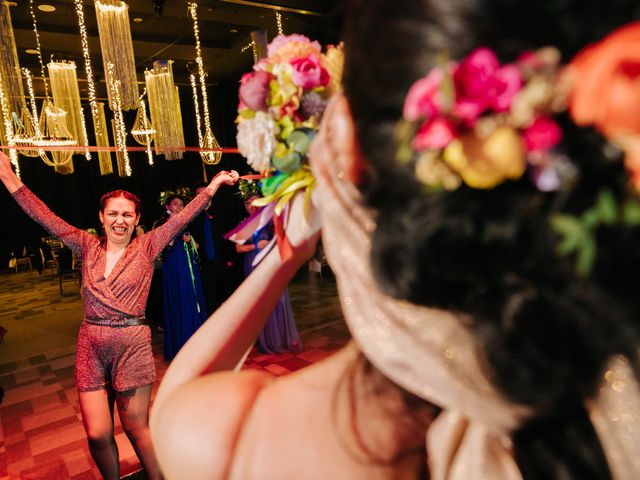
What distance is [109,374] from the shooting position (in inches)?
93.8

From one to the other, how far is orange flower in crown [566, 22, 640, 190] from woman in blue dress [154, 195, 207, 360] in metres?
4.58

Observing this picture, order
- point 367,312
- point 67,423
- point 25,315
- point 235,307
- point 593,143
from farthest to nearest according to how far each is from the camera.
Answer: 1. point 25,315
2. point 67,423
3. point 235,307
4. point 367,312
5. point 593,143

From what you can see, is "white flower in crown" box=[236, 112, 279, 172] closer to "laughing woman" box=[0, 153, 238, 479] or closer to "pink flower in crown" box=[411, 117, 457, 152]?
"pink flower in crown" box=[411, 117, 457, 152]

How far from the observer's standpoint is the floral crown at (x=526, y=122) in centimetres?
42

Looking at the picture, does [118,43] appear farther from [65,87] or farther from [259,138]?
[259,138]

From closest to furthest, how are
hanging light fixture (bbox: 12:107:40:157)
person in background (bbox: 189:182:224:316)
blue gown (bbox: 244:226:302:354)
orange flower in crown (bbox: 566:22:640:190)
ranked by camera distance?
orange flower in crown (bbox: 566:22:640:190)
hanging light fixture (bbox: 12:107:40:157)
blue gown (bbox: 244:226:302:354)
person in background (bbox: 189:182:224:316)

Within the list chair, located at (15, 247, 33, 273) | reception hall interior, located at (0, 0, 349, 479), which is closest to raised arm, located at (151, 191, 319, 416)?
reception hall interior, located at (0, 0, 349, 479)

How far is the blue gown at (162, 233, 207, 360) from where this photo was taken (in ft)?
15.5

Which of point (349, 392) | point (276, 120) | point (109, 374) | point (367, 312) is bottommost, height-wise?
point (109, 374)

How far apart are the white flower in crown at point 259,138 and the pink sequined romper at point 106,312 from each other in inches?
72.5

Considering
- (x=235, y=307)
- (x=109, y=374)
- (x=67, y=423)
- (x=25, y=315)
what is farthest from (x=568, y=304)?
(x=25, y=315)

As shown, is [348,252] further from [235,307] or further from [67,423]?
[67,423]

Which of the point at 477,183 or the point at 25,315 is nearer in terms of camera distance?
the point at 477,183

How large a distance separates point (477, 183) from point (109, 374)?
2.44 metres
